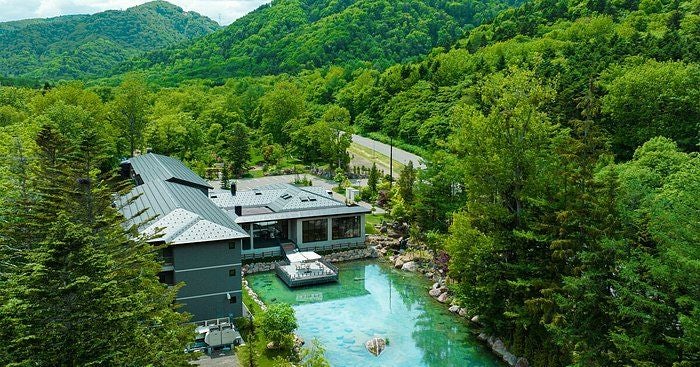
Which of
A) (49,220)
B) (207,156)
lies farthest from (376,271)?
(207,156)

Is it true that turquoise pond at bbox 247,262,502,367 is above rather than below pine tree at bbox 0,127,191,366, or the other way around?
below

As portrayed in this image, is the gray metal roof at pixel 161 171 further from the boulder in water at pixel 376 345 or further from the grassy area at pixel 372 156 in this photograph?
the grassy area at pixel 372 156

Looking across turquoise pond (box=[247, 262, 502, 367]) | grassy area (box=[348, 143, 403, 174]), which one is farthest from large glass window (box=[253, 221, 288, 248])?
grassy area (box=[348, 143, 403, 174])

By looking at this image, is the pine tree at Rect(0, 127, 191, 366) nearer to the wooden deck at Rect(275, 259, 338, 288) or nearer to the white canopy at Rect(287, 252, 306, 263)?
the wooden deck at Rect(275, 259, 338, 288)

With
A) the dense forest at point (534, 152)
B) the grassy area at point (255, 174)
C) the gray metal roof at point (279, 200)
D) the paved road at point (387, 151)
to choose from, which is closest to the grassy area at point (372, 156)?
the paved road at point (387, 151)

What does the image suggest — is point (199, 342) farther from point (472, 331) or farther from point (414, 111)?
point (414, 111)

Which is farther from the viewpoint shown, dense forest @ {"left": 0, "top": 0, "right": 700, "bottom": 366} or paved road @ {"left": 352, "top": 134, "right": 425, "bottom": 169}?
paved road @ {"left": 352, "top": 134, "right": 425, "bottom": 169}
